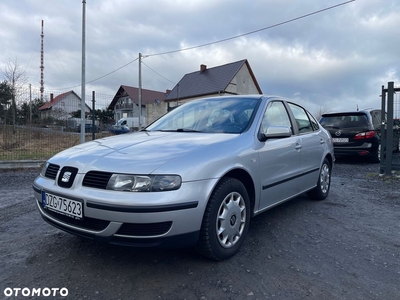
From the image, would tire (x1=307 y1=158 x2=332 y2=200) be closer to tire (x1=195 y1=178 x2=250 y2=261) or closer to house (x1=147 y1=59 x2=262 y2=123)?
tire (x1=195 y1=178 x2=250 y2=261)

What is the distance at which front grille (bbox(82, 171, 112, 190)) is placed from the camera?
2.28 meters

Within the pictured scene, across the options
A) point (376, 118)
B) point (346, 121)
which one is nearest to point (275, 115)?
point (346, 121)

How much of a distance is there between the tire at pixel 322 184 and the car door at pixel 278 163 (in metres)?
0.92

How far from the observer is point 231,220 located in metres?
2.70

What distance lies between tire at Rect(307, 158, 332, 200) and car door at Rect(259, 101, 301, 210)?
36.2 inches

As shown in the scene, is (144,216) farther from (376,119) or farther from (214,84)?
(214,84)

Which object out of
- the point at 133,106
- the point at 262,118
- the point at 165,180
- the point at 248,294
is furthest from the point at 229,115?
the point at 133,106

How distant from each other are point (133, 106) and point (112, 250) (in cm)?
4908

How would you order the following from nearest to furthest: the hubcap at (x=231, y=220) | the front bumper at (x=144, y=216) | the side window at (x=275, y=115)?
the front bumper at (x=144, y=216) → the hubcap at (x=231, y=220) → the side window at (x=275, y=115)

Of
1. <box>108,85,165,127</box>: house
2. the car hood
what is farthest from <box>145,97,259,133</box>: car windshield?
<box>108,85,165,127</box>: house

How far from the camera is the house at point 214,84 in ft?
108

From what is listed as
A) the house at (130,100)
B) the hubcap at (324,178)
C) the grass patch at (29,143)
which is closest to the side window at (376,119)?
the hubcap at (324,178)

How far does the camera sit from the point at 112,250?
2.88 meters

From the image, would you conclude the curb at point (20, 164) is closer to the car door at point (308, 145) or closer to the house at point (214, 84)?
the car door at point (308, 145)
